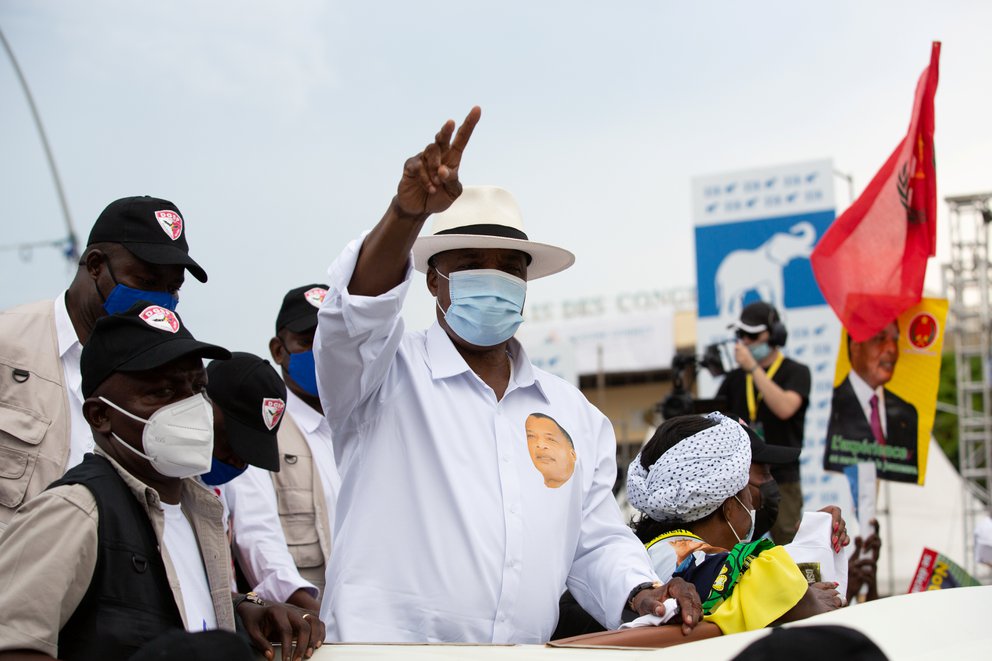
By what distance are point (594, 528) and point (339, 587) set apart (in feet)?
2.37

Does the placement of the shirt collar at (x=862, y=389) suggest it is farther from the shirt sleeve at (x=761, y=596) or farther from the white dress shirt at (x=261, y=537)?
the shirt sleeve at (x=761, y=596)

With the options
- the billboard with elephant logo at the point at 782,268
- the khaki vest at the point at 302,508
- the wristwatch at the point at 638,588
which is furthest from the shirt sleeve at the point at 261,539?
the billboard with elephant logo at the point at 782,268

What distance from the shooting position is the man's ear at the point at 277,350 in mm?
4562

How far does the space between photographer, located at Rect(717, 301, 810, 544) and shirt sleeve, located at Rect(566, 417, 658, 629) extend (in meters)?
2.74

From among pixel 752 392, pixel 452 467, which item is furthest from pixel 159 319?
pixel 752 392

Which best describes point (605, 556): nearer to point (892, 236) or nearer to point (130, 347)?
point (130, 347)

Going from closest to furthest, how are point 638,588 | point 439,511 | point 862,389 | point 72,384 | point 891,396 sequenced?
point 638,588, point 439,511, point 72,384, point 891,396, point 862,389

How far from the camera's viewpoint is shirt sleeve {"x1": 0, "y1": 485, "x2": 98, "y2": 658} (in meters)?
1.88

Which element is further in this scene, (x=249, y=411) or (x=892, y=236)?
(x=892, y=236)

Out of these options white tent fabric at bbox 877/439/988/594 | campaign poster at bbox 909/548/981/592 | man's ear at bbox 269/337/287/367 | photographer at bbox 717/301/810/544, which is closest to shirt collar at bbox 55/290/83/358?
man's ear at bbox 269/337/287/367

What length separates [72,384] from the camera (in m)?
3.14

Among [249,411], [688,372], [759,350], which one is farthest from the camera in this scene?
[688,372]

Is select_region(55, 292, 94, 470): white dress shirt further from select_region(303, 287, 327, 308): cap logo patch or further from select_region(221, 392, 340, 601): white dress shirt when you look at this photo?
select_region(303, 287, 327, 308): cap logo patch

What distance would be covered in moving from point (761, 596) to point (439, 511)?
2.70ft
